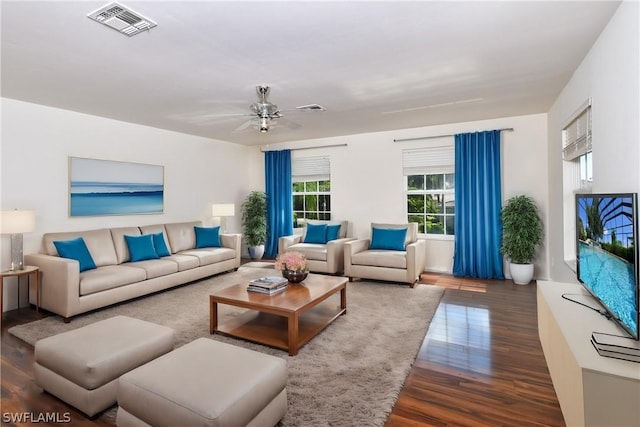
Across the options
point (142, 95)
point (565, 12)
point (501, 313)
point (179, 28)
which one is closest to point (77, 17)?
point (179, 28)

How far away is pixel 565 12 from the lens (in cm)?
228

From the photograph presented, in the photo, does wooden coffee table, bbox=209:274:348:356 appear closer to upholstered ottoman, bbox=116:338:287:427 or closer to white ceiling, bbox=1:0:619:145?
upholstered ottoman, bbox=116:338:287:427

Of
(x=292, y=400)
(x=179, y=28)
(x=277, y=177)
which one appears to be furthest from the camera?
(x=277, y=177)

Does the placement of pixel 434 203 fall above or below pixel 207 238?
above

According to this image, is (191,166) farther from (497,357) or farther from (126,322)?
(497,357)

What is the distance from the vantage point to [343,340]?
122 inches

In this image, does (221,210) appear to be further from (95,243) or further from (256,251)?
(95,243)

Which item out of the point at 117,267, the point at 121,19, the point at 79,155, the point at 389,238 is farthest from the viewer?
the point at 389,238

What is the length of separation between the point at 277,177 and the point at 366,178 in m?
1.99

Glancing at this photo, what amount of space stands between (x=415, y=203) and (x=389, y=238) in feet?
3.45

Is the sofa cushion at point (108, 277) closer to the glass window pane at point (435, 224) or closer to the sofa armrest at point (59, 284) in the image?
the sofa armrest at point (59, 284)

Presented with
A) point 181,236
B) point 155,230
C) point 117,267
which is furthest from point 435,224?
point 117,267

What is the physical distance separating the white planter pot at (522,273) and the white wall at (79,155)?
17.7ft

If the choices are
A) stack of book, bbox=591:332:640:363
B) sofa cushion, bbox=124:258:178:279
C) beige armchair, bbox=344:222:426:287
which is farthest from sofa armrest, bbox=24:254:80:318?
stack of book, bbox=591:332:640:363
